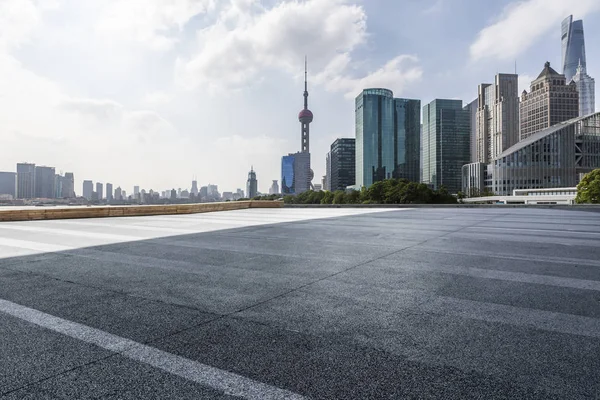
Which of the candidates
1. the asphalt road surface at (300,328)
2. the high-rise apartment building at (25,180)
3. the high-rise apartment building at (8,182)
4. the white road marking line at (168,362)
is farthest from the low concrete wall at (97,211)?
the high-rise apartment building at (8,182)

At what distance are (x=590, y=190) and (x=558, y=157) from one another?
63982 mm

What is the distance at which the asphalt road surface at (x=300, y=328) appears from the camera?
6.86ft

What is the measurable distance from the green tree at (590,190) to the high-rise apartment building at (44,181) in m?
94.1

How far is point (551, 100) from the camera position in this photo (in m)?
174

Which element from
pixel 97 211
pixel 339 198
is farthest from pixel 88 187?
pixel 97 211

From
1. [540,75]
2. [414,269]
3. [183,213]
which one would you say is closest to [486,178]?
[540,75]

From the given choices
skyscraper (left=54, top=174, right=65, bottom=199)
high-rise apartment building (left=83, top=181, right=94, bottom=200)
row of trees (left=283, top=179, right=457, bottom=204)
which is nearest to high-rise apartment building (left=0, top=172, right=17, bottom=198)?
skyscraper (left=54, top=174, right=65, bottom=199)

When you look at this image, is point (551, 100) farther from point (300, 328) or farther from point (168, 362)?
point (168, 362)

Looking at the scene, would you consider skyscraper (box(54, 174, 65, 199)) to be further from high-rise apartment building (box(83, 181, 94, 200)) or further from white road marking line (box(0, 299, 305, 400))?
white road marking line (box(0, 299, 305, 400))

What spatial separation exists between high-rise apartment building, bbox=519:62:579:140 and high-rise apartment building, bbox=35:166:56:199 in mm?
206364

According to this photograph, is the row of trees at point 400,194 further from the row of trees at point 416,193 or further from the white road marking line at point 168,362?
the white road marking line at point 168,362

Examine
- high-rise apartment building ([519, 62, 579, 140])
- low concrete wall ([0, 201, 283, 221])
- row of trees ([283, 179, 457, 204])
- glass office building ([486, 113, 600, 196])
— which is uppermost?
high-rise apartment building ([519, 62, 579, 140])

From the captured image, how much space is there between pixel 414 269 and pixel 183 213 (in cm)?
1920

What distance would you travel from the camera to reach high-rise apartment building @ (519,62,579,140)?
173 meters
